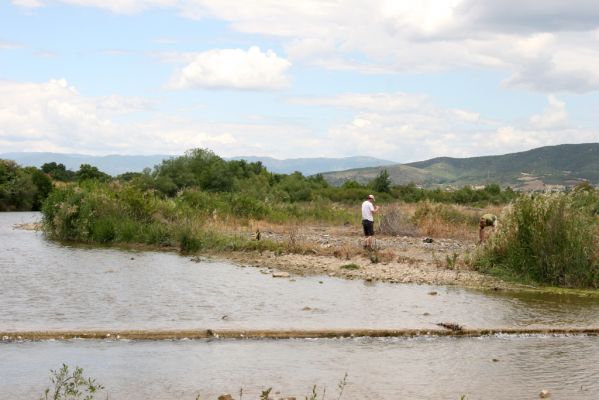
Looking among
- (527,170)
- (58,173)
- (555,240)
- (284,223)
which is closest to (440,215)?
(284,223)

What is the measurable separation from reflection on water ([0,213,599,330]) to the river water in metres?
0.04

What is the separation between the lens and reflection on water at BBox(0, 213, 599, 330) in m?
14.6

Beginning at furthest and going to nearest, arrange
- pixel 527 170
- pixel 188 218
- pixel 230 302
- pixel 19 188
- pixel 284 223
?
1. pixel 527 170
2. pixel 19 188
3. pixel 284 223
4. pixel 188 218
5. pixel 230 302

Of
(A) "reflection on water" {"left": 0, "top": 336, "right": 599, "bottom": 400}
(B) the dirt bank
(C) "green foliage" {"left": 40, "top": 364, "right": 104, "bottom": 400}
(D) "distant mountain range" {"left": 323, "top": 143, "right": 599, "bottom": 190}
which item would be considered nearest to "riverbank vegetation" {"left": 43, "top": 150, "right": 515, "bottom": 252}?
(B) the dirt bank

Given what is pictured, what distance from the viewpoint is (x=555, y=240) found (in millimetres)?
20531

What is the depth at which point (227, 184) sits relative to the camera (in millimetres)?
63375

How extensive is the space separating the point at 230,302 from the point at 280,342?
4255 millimetres

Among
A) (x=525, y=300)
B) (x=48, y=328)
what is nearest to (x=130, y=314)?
(x=48, y=328)

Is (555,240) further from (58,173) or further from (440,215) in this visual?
(58,173)

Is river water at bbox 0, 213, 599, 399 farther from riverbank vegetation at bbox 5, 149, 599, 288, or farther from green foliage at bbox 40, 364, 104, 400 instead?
riverbank vegetation at bbox 5, 149, 599, 288

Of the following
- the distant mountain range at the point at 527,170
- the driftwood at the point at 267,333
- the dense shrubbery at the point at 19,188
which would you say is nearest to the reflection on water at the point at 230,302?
the driftwood at the point at 267,333

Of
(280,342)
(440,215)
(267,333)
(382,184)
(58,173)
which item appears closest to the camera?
(280,342)

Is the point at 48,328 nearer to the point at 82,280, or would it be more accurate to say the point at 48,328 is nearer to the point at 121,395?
the point at 121,395

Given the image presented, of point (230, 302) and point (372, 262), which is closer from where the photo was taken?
point (230, 302)
